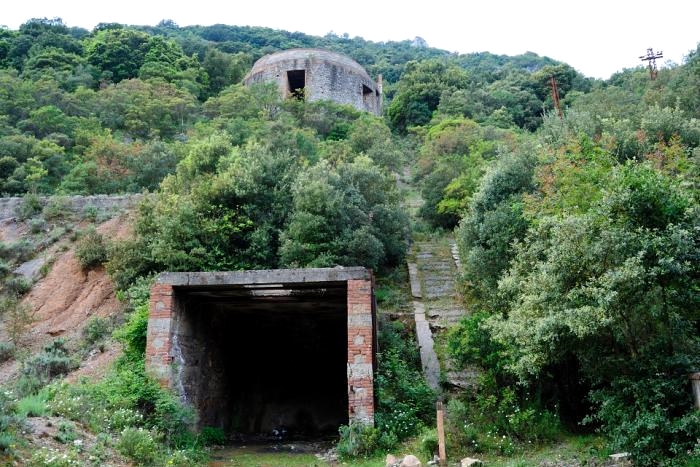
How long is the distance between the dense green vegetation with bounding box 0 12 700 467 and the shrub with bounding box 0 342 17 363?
0.03m

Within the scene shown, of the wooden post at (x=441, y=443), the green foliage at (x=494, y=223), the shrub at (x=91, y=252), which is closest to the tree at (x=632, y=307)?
the wooden post at (x=441, y=443)

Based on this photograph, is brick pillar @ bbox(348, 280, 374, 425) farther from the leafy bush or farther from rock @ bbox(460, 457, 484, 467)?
the leafy bush

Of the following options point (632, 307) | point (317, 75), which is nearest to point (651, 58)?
point (317, 75)

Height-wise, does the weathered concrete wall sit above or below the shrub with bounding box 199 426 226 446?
above

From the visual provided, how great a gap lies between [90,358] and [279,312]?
4030 mm

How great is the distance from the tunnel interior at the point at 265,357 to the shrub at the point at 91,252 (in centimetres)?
493

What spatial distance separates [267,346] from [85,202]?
903 centimetres

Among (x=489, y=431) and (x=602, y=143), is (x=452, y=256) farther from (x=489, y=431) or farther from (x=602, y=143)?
A: (x=489, y=431)

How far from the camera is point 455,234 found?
16.9 metres

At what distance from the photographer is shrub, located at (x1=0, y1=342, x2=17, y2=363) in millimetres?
13328

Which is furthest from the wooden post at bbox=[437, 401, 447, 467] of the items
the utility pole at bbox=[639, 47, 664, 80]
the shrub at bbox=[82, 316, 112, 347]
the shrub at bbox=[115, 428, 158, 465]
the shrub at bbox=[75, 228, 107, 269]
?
the utility pole at bbox=[639, 47, 664, 80]

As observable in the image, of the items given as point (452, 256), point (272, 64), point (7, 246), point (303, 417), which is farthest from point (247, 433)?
point (272, 64)

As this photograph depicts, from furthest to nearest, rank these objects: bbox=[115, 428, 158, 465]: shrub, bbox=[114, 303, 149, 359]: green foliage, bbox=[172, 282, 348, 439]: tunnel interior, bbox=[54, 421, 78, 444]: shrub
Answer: bbox=[172, 282, 348, 439]: tunnel interior
bbox=[114, 303, 149, 359]: green foliage
bbox=[115, 428, 158, 465]: shrub
bbox=[54, 421, 78, 444]: shrub

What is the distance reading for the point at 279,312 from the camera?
43.4 ft
